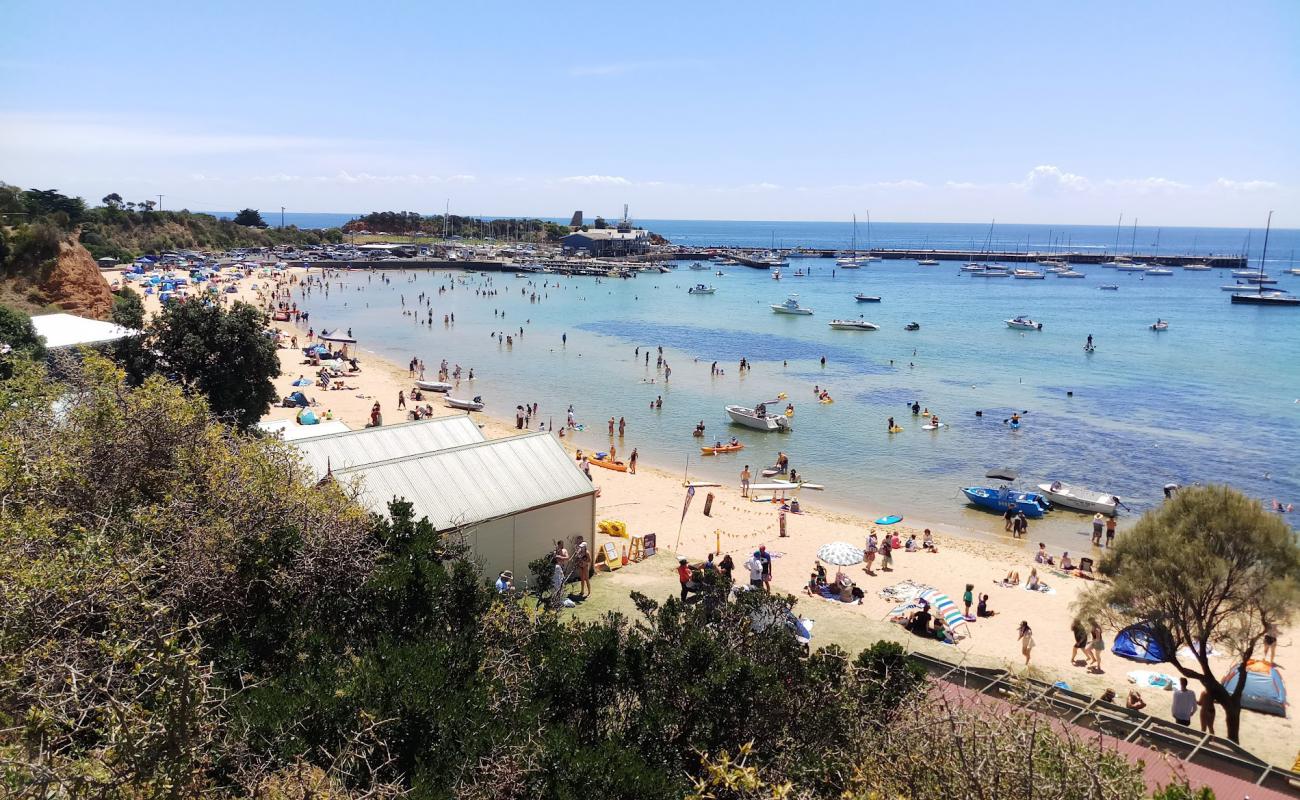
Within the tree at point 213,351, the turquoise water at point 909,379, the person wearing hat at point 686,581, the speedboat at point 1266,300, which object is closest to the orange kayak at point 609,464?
the turquoise water at point 909,379

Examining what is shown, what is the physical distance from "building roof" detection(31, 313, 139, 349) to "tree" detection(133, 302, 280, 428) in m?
2.50

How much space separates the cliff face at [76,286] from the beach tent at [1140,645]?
41.3 metres

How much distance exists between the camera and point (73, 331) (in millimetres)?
26906

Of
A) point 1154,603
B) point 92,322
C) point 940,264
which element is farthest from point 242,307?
point 940,264

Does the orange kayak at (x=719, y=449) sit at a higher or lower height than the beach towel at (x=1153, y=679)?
lower

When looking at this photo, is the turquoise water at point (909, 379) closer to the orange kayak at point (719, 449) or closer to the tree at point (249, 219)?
the orange kayak at point (719, 449)

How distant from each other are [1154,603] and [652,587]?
8.53 meters

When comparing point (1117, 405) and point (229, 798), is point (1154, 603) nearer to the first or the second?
point (229, 798)

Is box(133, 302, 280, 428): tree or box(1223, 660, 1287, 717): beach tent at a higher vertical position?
box(133, 302, 280, 428): tree

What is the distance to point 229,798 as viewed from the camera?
19.0 ft

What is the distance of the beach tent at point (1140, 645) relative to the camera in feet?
39.8

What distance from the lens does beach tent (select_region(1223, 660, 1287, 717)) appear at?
1315 cm

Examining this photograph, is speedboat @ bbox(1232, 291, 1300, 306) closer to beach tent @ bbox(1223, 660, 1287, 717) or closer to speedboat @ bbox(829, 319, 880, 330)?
speedboat @ bbox(829, 319, 880, 330)

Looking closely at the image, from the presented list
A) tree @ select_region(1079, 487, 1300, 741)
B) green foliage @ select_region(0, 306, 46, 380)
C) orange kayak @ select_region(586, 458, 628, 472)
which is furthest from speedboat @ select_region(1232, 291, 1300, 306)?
green foliage @ select_region(0, 306, 46, 380)
